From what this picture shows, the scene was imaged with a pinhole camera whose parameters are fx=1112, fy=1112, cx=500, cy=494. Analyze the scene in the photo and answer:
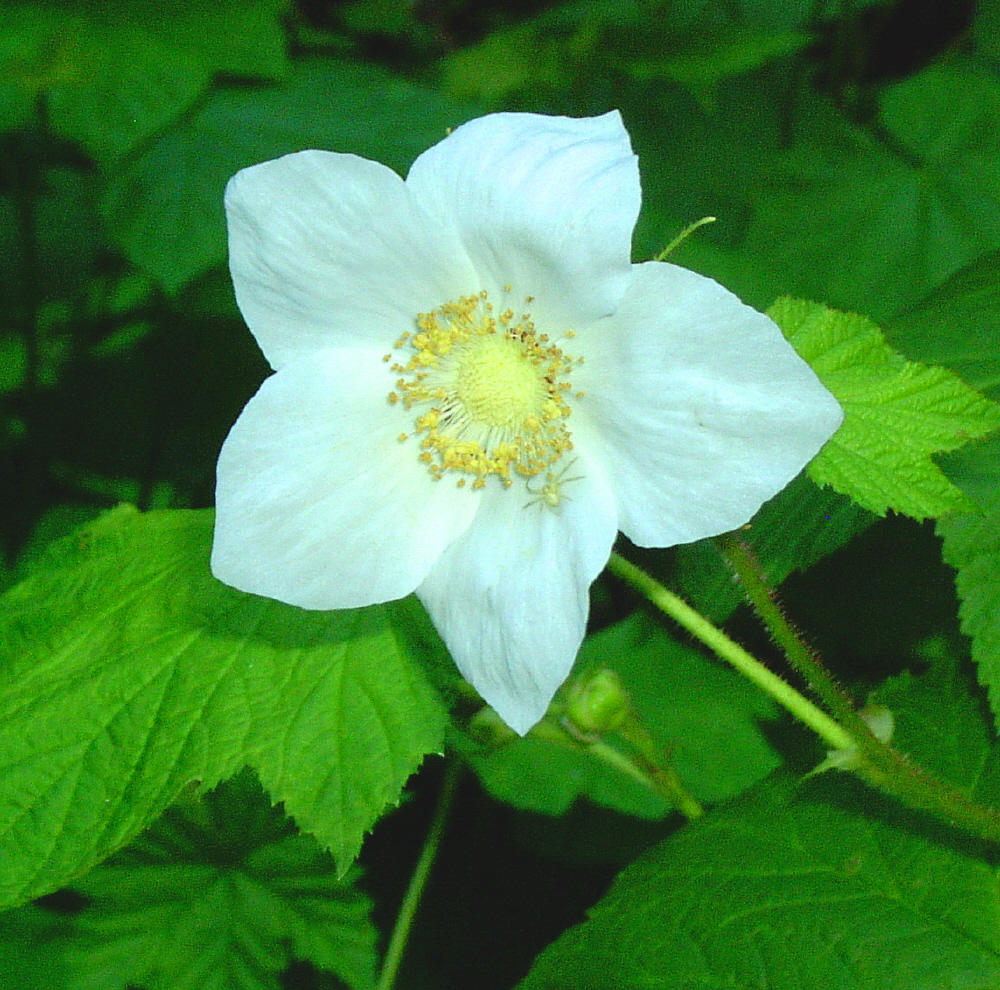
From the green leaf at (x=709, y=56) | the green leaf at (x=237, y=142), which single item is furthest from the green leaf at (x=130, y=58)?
the green leaf at (x=709, y=56)

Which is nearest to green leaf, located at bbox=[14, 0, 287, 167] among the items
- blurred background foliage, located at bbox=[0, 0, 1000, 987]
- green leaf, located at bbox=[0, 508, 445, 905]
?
blurred background foliage, located at bbox=[0, 0, 1000, 987]

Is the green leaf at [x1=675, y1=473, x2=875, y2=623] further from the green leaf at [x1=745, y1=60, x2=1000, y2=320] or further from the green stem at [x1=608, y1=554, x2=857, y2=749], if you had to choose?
the green leaf at [x1=745, y1=60, x2=1000, y2=320]

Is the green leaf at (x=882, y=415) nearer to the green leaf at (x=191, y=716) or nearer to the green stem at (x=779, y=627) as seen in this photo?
the green stem at (x=779, y=627)

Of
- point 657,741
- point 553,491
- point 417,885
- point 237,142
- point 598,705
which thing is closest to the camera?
point 553,491

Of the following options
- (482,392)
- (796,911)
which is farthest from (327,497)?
(796,911)

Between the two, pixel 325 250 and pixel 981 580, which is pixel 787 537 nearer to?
pixel 981 580

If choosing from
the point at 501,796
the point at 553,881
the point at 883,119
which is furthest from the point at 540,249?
the point at 883,119

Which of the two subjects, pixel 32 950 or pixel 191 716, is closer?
pixel 191 716
